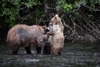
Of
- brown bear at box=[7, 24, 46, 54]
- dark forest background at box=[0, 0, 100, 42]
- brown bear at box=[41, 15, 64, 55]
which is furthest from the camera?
dark forest background at box=[0, 0, 100, 42]

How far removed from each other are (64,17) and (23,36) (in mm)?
5583

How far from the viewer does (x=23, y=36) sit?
7.21 meters

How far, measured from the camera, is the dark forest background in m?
11.3

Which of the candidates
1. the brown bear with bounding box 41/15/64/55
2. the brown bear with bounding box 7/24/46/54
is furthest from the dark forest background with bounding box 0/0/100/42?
the brown bear with bounding box 41/15/64/55

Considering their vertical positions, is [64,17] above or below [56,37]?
above

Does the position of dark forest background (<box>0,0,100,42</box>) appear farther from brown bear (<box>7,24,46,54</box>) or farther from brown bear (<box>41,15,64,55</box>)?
brown bear (<box>41,15,64,55</box>)

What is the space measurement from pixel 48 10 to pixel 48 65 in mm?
7029

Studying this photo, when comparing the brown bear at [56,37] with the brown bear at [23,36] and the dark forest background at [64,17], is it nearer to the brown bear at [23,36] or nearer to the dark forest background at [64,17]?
the brown bear at [23,36]

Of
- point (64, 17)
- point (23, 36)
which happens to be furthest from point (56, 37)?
point (64, 17)

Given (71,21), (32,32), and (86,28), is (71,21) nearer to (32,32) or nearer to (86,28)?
(86,28)

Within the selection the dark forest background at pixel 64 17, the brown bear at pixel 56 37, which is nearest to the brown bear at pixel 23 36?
the brown bear at pixel 56 37

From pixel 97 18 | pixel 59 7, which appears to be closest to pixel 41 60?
pixel 59 7

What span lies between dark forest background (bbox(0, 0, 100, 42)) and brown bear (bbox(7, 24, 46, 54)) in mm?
3624

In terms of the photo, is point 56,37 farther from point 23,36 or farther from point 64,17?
point 64,17
